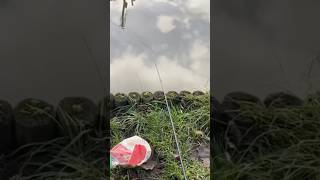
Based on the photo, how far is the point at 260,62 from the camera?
2309 mm

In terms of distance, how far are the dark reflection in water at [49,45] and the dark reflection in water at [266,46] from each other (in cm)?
48

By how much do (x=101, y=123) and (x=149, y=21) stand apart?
5.10 feet

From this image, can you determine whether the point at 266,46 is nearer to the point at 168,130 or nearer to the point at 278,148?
the point at 278,148

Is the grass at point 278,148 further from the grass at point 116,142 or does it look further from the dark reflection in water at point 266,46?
the grass at point 116,142

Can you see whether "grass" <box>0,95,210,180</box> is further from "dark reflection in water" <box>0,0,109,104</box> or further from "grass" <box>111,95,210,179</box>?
"dark reflection in water" <box>0,0,109,104</box>

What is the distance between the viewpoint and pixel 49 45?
211cm

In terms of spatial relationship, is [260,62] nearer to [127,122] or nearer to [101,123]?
[101,123]

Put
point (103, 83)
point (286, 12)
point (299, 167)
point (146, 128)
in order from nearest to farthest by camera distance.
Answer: point (299, 167) → point (103, 83) → point (286, 12) → point (146, 128)

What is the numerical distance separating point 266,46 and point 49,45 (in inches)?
30.9

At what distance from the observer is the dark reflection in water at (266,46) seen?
2295 mm

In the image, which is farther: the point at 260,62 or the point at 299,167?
the point at 260,62

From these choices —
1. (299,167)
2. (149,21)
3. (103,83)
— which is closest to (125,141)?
Answer: (149,21)

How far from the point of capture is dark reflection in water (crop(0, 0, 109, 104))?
209 cm

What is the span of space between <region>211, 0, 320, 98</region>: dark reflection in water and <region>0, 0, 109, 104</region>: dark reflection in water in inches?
18.8
